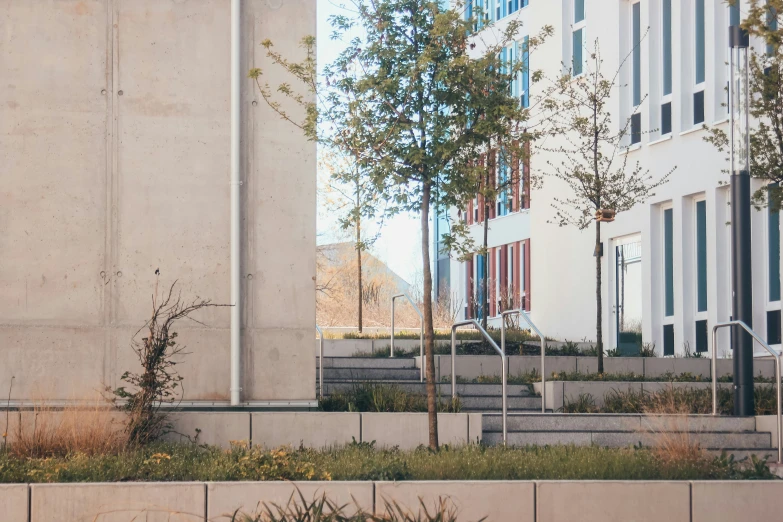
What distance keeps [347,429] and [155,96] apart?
13.9ft

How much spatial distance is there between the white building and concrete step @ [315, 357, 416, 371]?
5.89 metres

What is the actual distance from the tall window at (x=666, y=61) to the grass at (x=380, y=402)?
11.2m

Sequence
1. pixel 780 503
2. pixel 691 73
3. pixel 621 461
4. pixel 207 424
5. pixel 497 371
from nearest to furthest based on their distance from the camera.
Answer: pixel 780 503, pixel 621 461, pixel 207 424, pixel 497 371, pixel 691 73

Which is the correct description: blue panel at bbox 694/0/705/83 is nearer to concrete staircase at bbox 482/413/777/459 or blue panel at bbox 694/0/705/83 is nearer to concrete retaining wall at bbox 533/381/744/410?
concrete retaining wall at bbox 533/381/744/410

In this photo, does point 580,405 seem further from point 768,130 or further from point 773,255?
point 773,255

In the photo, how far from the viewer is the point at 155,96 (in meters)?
13.2

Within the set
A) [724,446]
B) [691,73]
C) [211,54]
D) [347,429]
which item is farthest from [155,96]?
[691,73]

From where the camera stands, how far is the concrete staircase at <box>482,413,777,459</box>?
12798 millimetres

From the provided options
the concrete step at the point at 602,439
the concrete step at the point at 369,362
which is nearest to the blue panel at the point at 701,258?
the concrete step at the point at 369,362

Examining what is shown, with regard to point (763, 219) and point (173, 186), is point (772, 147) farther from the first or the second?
Answer: point (173, 186)

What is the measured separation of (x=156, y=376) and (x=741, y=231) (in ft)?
22.1

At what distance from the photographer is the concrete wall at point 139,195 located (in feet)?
42.4

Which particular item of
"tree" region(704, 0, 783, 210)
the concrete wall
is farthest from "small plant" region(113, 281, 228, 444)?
"tree" region(704, 0, 783, 210)

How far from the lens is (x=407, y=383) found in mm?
15008
